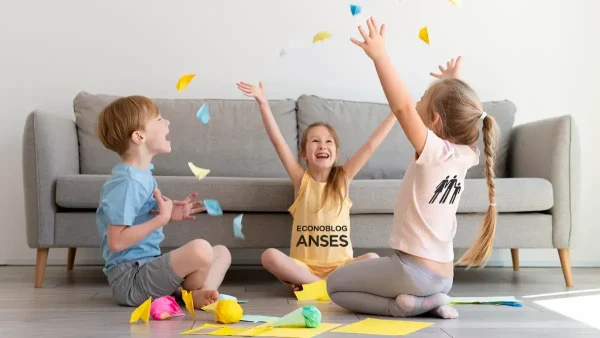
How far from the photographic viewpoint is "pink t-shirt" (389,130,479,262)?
2402 millimetres

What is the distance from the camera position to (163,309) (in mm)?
2479

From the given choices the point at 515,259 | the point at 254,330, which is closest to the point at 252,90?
the point at 254,330

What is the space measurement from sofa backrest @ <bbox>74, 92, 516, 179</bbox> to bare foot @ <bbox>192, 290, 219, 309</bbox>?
4.68 ft

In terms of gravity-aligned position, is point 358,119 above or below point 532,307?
above

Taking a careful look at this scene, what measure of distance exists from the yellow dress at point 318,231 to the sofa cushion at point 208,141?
827 mm

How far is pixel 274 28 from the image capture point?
4602 millimetres

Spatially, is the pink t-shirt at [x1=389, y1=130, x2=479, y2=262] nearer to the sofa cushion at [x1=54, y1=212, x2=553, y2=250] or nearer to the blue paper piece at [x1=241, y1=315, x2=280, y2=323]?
the blue paper piece at [x1=241, y1=315, x2=280, y2=323]

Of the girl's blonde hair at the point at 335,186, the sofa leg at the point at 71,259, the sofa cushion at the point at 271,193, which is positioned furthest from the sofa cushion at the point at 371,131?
the sofa leg at the point at 71,259

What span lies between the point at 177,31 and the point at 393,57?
4.32 ft

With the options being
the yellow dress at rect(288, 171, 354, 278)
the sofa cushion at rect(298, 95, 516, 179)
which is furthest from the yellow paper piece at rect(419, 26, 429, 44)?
the yellow dress at rect(288, 171, 354, 278)

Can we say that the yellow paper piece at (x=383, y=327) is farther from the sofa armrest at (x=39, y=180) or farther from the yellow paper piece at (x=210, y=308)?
the sofa armrest at (x=39, y=180)

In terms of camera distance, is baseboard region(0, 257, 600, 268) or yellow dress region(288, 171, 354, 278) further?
baseboard region(0, 257, 600, 268)

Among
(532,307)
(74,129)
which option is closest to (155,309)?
(532,307)

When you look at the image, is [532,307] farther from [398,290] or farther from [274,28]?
[274,28]
